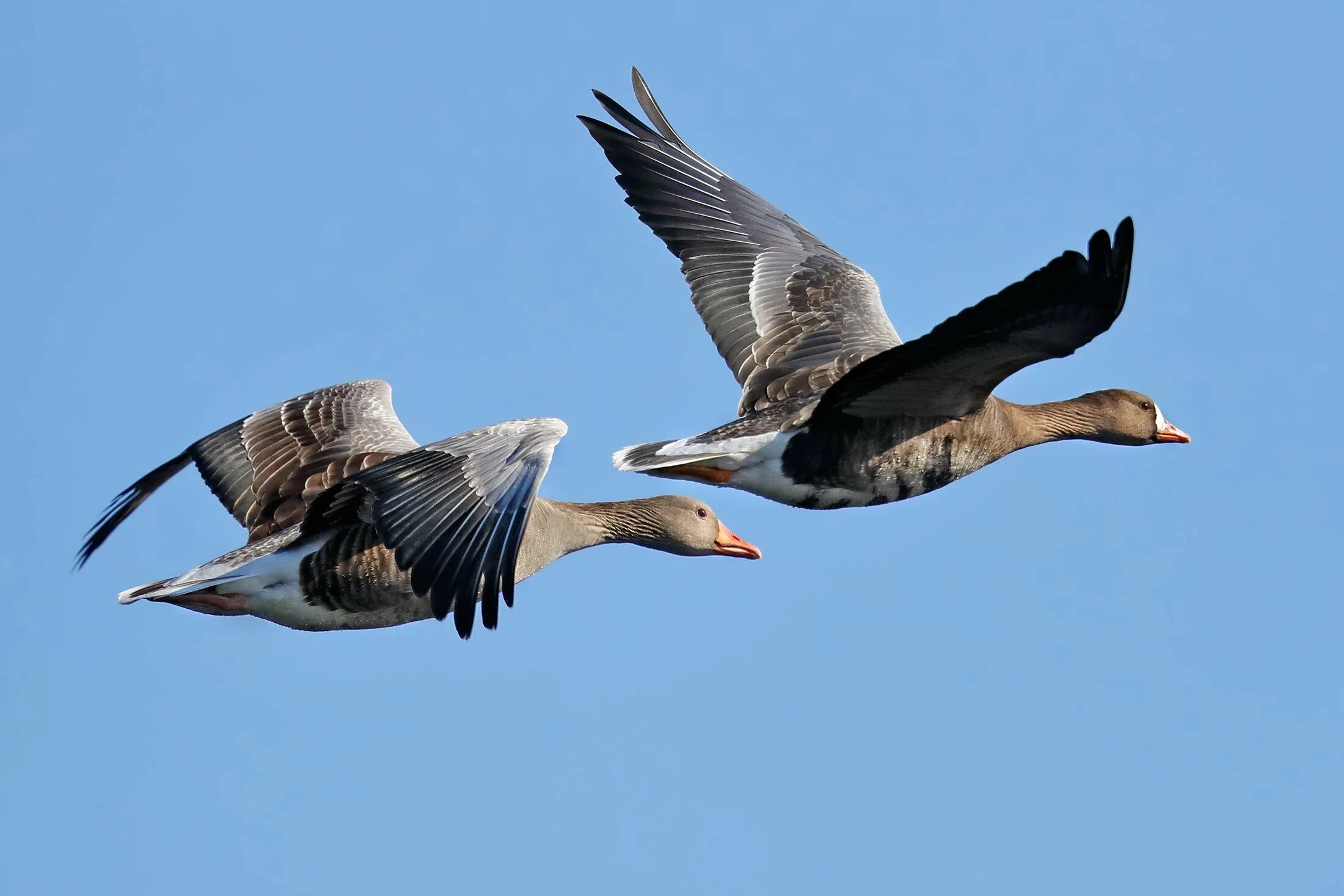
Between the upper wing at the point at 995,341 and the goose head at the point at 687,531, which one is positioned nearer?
the upper wing at the point at 995,341

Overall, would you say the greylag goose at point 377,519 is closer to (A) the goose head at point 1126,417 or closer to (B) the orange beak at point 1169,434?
(A) the goose head at point 1126,417

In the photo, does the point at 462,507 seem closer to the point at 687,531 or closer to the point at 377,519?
the point at 377,519

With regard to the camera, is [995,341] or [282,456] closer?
[995,341]

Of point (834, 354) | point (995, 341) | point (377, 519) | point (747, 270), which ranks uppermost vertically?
point (747, 270)

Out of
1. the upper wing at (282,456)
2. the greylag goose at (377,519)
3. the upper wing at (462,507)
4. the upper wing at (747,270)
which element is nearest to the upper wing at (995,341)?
the upper wing at (747,270)

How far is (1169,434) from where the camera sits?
14.5 m

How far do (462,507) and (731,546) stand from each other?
3380mm

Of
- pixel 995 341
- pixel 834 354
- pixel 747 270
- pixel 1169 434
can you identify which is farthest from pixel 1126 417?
pixel 995 341

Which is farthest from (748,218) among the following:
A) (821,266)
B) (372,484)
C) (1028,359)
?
(372,484)

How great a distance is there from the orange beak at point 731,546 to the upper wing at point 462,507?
253cm

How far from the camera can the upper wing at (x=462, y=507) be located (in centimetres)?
1048

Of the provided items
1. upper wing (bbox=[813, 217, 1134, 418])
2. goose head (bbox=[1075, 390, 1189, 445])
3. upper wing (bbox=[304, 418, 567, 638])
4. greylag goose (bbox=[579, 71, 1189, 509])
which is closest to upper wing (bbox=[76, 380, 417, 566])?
upper wing (bbox=[304, 418, 567, 638])

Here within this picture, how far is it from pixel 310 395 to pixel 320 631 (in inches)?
95.5

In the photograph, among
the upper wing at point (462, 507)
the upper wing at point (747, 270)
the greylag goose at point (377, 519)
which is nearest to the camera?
the upper wing at point (462, 507)
